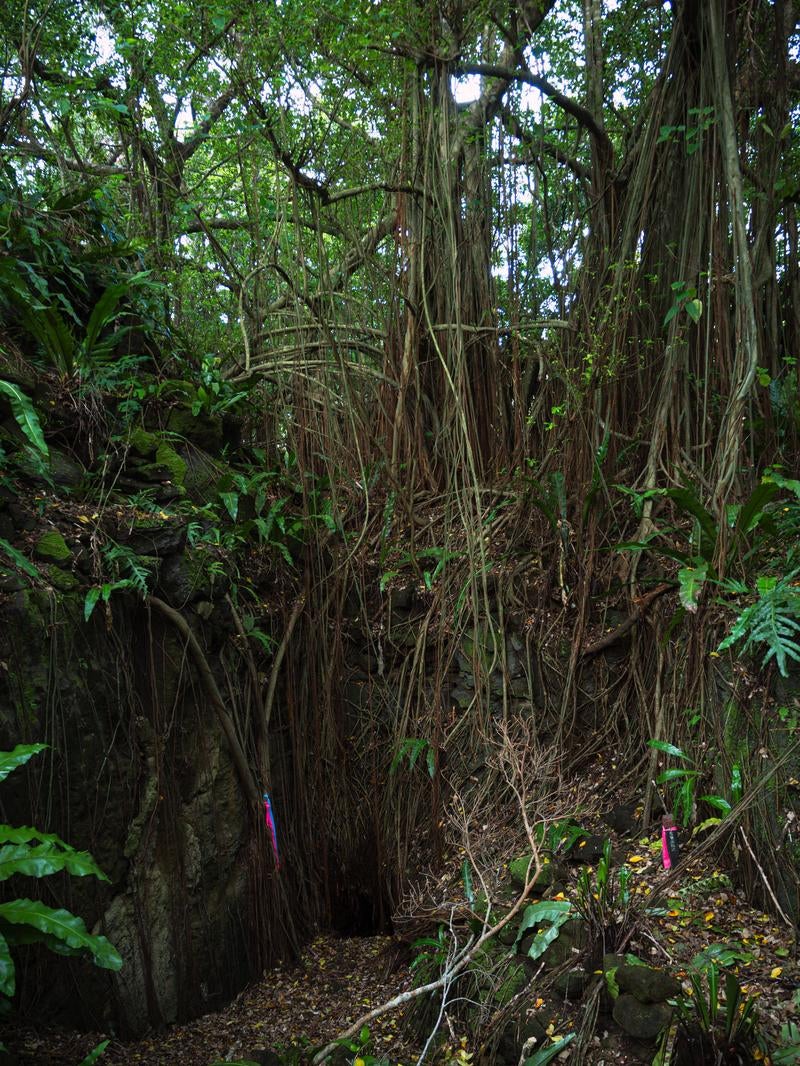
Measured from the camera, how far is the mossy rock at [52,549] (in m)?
2.87

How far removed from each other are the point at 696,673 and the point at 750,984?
3.67 feet

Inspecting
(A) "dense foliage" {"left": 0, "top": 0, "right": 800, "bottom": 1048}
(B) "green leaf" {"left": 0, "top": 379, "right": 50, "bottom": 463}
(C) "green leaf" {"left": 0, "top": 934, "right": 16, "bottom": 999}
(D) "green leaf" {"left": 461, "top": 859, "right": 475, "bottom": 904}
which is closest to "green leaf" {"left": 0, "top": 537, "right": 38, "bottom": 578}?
(A) "dense foliage" {"left": 0, "top": 0, "right": 800, "bottom": 1048}

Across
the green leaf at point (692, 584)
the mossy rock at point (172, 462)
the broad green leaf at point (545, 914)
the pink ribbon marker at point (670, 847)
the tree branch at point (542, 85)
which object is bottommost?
the broad green leaf at point (545, 914)

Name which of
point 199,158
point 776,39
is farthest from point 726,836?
point 199,158

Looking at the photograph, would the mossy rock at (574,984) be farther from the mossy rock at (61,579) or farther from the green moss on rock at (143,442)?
the green moss on rock at (143,442)

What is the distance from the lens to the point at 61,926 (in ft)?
6.85

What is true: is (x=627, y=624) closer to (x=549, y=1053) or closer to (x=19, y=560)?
(x=549, y=1053)

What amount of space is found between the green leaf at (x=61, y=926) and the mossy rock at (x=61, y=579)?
110cm

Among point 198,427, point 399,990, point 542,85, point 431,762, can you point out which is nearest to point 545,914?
point 399,990

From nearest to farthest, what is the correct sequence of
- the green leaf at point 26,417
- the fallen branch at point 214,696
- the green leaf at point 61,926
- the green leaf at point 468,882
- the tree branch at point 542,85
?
the green leaf at point 61,926
the green leaf at point 26,417
the green leaf at point 468,882
the fallen branch at point 214,696
the tree branch at point 542,85

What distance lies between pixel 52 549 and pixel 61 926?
135 centimetres

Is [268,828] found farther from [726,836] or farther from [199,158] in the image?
[199,158]

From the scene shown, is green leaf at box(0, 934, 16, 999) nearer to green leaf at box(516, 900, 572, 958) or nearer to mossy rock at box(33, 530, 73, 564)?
mossy rock at box(33, 530, 73, 564)

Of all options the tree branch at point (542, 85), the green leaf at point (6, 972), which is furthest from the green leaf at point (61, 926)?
the tree branch at point (542, 85)
